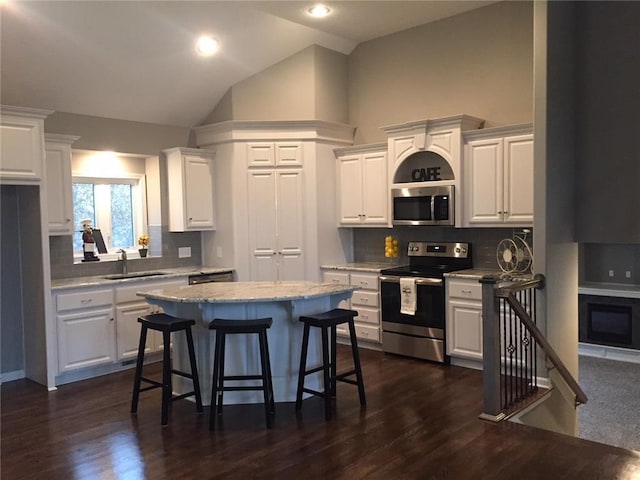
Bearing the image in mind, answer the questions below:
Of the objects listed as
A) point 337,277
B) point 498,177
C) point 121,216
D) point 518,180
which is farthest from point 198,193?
point 518,180

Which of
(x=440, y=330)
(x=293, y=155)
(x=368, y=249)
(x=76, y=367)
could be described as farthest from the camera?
(x=368, y=249)

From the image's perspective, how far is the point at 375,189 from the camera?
612cm

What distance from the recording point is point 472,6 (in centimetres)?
551

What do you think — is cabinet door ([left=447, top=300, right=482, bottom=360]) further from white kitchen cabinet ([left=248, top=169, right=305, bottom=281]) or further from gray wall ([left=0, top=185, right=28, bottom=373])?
gray wall ([left=0, top=185, right=28, bottom=373])

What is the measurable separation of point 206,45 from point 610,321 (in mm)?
5466

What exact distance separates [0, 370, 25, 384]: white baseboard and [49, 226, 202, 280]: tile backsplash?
3.05 feet

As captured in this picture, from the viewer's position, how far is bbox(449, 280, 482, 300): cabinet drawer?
16.4 feet

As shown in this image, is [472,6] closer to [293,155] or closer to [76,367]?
[293,155]

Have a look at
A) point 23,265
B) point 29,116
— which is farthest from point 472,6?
point 23,265

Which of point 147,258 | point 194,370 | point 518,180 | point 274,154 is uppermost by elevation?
point 274,154

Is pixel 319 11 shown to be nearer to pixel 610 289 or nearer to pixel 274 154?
pixel 274 154

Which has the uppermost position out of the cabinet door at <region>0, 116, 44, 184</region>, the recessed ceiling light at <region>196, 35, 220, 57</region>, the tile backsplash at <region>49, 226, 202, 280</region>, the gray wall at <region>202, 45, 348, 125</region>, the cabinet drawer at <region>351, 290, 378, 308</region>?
the recessed ceiling light at <region>196, 35, 220, 57</region>

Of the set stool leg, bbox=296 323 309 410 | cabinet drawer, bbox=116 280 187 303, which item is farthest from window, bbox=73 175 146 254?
stool leg, bbox=296 323 309 410

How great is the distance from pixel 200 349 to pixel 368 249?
293cm
